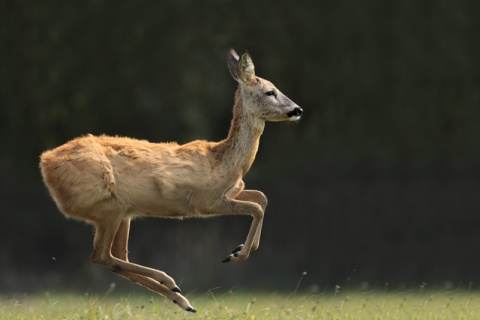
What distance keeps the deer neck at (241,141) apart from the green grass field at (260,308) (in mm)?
1096

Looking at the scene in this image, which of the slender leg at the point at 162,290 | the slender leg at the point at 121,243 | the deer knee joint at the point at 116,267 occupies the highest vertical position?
the slender leg at the point at 121,243

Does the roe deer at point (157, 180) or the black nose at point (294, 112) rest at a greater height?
the black nose at point (294, 112)

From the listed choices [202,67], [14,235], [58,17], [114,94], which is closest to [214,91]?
[202,67]

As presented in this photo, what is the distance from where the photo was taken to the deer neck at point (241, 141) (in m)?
9.52

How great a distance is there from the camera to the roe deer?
361 inches

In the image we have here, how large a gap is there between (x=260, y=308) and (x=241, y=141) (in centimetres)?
139

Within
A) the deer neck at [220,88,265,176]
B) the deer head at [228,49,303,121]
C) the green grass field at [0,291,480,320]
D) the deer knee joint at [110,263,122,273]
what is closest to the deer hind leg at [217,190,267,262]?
the deer neck at [220,88,265,176]

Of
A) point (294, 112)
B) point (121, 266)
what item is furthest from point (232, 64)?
point (121, 266)

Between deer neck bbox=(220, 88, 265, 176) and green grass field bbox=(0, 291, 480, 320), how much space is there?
1.10 m

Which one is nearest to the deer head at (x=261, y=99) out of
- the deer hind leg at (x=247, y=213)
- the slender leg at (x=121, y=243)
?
the deer hind leg at (x=247, y=213)

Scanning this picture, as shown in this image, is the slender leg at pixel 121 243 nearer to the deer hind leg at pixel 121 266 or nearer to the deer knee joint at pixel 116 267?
the deer hind leg at pixel 121 266

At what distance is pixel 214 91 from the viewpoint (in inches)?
609

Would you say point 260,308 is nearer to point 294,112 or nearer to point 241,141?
point 241,141

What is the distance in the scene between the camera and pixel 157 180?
9.30m
